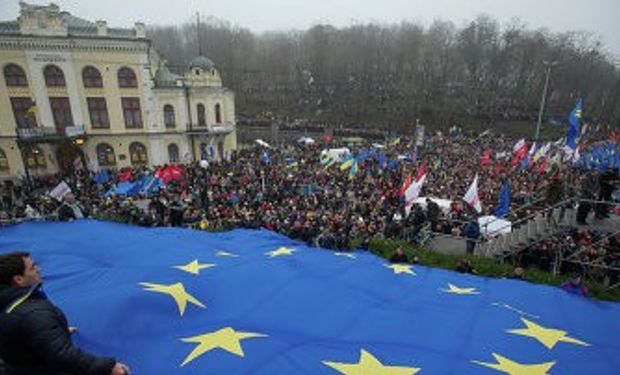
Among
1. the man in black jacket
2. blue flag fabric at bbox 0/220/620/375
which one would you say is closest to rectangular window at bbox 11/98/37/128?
blue flag fabric at bbox 0/220/620/375

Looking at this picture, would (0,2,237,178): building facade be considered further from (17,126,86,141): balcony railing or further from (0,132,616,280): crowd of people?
(0,132,616,280): crowd of people

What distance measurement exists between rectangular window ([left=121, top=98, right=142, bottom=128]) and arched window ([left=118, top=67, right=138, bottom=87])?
4.40ft

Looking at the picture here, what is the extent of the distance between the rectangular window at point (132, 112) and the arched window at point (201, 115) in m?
5.55

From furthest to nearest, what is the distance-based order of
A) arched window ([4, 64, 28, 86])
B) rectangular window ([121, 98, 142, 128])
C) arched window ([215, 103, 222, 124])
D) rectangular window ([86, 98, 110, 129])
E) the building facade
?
1. arched window ([215, 103, 222, 124])
2. rectangular window ([121, 98, 142, 128])
3. rectangular window ([86, 98, 110, 129])
4. the building facade
5. arched window ([4, 64, 28, 86])

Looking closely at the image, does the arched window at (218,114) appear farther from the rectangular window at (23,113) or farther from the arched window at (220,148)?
the rectangular window at (23,113)

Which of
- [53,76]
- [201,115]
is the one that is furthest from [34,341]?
[201,115]

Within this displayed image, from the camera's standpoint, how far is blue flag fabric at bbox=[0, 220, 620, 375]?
201 inches

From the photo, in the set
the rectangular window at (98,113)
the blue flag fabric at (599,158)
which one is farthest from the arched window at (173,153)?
the blue flag fabric at (599,158)

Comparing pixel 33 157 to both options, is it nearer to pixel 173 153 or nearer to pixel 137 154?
pixel 137 154

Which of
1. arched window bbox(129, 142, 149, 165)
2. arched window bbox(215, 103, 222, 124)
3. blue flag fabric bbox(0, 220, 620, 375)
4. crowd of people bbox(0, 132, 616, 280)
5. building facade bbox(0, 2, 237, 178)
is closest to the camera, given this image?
blue flag fabric bbox(0, 220, 620, 375)

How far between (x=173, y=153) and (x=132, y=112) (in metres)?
5.36

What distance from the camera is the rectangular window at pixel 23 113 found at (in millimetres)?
34781

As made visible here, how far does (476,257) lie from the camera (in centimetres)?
1227

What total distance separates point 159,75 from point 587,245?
3834cm
